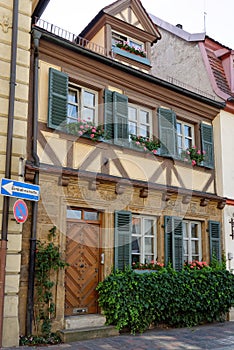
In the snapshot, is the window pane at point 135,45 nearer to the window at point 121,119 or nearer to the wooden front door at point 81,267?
the window at point 121,119

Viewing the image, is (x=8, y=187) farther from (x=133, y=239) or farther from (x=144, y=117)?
(x=144, y=117)

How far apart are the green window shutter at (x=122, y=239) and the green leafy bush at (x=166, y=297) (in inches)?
10.1

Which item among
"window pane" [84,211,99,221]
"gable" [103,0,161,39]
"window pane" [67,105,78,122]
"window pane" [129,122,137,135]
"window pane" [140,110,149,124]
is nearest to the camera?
"window pane" [84,211,99,221]

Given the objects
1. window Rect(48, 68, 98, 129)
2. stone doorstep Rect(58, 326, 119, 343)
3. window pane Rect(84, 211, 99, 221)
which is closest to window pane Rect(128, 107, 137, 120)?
window Rect(48, 68, 98, 129)

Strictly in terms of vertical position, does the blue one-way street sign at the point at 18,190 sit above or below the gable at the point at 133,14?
below

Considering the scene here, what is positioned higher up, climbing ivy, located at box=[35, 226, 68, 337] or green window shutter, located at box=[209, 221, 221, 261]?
green window shutter, located at box=[209, 221, 221, 261]

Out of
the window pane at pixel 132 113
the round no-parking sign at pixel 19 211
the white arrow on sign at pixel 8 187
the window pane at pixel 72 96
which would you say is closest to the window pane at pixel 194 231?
the window pane at pixel 132 113

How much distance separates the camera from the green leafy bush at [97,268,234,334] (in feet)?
27.5

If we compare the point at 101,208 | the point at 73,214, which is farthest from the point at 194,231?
the point at 73,214

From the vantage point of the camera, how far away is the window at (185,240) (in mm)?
9898

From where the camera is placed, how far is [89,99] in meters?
9.55

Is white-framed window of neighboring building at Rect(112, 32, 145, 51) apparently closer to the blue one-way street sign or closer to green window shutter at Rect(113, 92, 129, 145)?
green window shutter at Rect(113, 92, 129, 145)

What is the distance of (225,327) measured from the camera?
31.4 ft

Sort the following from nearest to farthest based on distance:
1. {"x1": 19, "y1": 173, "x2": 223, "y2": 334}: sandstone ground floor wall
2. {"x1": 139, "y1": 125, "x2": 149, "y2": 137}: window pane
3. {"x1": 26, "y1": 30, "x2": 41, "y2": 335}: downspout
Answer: {"x1": 26, "y1": 30, "x2": 41, "y2": 335}: downspout
{"x1": 19, "y1": 173, "x2": 223, "y2": 334}: sandstone ground floor wall
{"x1": 139, "y1": 125, "x2": 149, "y2": 137}: window pane
